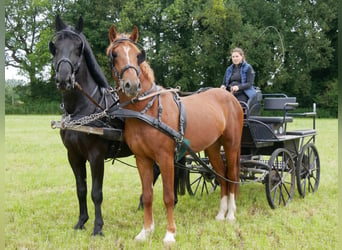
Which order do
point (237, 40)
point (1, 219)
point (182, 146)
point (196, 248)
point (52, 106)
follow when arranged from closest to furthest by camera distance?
point (1, 219) < point (196, 248) < point (182, 146) < point (237, 40) < point (52, 106)

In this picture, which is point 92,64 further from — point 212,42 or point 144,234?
point 212,42

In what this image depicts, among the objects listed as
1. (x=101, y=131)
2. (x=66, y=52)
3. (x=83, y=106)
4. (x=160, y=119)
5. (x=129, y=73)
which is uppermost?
(x=66, y=52)

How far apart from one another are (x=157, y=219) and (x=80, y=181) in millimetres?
1251

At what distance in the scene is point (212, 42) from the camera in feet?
103

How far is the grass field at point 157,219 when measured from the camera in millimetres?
4152

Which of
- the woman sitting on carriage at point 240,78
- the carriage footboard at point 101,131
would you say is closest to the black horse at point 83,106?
the carriage footboard at point 101,131

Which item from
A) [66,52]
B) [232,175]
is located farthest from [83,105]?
[232,175]

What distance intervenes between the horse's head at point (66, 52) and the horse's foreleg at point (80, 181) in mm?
1079

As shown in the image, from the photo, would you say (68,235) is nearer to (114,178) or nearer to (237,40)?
(114,178)

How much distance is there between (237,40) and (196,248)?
2745 cm

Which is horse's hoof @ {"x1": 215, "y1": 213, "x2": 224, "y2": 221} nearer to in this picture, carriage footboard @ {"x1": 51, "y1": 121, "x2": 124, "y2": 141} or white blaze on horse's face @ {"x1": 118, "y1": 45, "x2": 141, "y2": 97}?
carriage footboard @ {"x1": 51, "y1": 121, "x2": 124, "y2": 141}

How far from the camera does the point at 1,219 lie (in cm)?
143

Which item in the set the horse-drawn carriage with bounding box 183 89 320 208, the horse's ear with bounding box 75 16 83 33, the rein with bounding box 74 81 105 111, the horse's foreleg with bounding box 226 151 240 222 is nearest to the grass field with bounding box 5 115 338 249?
the horse's foreleg with bounding box 226 151 240 222

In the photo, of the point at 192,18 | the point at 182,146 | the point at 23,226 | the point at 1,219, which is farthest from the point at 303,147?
the point at 192,18
